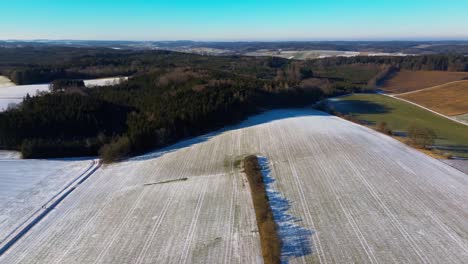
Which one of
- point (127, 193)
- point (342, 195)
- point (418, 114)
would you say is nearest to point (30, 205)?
point (127, 193)

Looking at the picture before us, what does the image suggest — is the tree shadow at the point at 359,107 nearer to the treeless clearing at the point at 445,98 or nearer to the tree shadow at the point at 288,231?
the treeless clearing at the point at 445,98

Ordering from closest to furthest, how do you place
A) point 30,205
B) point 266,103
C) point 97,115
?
point 30,205
point 97,115
point 266,103

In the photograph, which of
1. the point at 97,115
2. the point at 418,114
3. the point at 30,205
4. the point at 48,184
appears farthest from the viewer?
the point at 418,114

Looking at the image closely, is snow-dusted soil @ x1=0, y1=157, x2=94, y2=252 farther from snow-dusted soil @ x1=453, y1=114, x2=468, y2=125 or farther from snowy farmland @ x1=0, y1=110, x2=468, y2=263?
snow-dusted soil @ x1=453, y1=114, x2=468, y2=125

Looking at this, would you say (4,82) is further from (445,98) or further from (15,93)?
Result: (445,98)

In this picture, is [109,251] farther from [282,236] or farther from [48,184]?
[48,184]

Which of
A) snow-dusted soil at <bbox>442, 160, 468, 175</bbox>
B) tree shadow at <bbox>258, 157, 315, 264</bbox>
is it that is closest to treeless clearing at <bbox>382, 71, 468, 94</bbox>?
snow-dusted soil at <bbox>442, 160, 468, 175</bbox>

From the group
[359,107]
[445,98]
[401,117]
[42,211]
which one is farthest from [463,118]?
[42,211]
